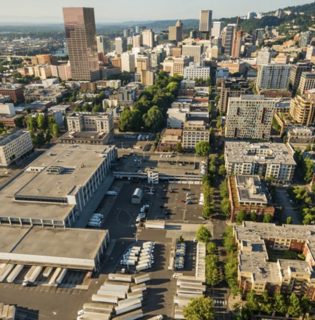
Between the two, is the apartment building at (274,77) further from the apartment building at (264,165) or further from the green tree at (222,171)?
the green tree at (222,171)

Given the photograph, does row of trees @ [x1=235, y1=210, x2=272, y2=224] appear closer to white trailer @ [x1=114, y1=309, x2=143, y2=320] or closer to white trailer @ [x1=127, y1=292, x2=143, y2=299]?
white trailer @ [x1=127, y1=292, x2=143, y2=299]

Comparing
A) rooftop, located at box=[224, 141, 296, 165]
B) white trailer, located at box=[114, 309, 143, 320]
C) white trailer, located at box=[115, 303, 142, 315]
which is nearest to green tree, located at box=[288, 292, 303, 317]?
white trailer, located at box=[114, 309, 143, 320]

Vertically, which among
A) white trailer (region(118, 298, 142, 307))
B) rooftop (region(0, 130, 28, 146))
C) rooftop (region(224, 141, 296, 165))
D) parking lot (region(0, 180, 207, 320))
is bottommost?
parking lot (region(0, 180, 207, 320))

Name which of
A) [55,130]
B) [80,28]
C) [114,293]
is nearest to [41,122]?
[55,130]

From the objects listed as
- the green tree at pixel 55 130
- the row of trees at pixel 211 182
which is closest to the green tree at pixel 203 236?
the row of trees at pixel 211 182

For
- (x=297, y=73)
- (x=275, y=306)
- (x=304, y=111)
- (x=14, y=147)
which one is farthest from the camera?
(x=297, y=73)

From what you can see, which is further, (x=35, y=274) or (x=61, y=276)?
(x=35, y=274)

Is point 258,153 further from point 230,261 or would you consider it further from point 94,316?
point 94,316
